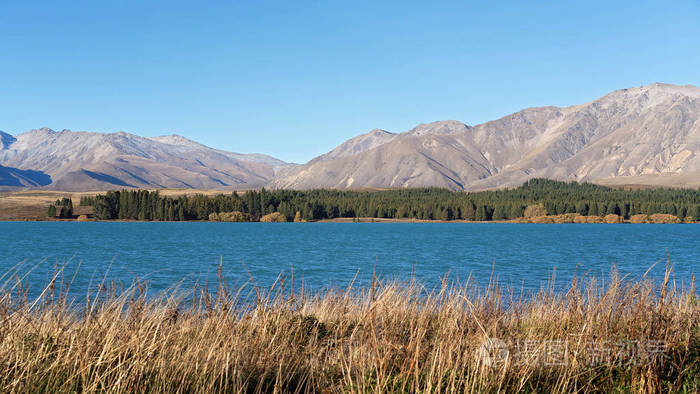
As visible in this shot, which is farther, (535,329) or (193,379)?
(535,329)

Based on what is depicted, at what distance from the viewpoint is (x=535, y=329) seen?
1141 cm

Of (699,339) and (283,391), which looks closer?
(283,391)

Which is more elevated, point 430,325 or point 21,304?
point 21,304

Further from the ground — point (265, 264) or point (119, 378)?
point (119, 378)

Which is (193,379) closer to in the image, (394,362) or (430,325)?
(394,362)

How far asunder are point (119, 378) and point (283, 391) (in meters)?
2.20

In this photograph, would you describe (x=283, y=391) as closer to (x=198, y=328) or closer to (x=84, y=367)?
(x=84, y=367)

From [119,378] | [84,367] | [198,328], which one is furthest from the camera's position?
[198,328]

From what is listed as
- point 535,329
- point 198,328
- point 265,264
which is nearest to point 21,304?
point 198,328

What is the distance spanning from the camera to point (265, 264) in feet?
171

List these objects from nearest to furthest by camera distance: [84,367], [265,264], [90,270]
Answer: [84,367]
[90,270]
[265,264]

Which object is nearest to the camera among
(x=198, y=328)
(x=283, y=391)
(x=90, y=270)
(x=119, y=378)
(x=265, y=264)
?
(x=119, y=378)

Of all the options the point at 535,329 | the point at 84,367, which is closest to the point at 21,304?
the point at 84,367

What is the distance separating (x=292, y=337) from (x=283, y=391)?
3.48 m
